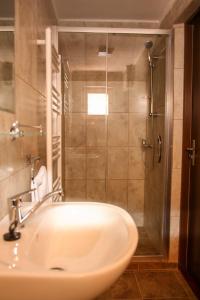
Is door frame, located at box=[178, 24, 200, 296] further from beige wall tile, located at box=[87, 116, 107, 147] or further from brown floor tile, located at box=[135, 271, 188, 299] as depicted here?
beige wall tile, located at box=[87, 116, 107, 147]

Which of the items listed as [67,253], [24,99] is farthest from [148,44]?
[67,253]

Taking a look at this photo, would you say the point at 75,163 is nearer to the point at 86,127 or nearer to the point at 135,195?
the point at 86,127

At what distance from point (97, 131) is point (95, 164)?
1.27 feet

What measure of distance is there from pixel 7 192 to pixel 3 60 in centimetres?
56

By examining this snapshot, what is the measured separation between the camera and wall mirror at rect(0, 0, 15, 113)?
0.99m

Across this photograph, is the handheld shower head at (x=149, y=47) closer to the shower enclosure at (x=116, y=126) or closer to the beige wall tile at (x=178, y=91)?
the shower enclosure at (x=116, y=126)

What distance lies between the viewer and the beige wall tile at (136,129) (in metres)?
2.80

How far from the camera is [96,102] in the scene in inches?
107

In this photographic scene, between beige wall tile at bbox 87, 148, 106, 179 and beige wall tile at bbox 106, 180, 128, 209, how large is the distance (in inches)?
6.0

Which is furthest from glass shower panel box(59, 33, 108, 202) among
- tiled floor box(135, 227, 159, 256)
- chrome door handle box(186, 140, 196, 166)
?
chrome door handle box(186, 140, 196, 166)

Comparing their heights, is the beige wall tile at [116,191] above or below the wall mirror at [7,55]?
below

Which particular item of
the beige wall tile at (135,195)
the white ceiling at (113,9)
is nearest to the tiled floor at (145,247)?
the beige wall tile at (135,195)

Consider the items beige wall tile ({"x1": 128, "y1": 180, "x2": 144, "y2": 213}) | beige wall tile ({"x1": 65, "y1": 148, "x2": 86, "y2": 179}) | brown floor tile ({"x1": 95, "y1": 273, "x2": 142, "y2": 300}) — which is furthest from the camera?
beige wall tile ({"x1": 128, "y1": 180, "x2": 144, "y2": 213})

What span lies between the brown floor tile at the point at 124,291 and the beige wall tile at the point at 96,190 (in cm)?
95
